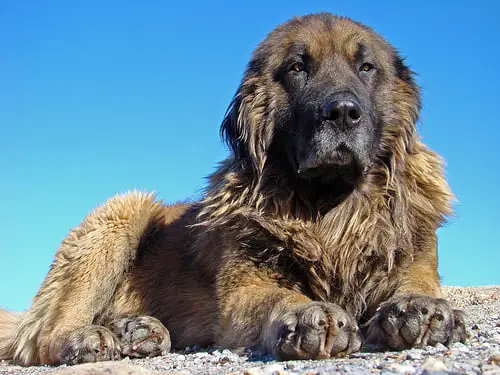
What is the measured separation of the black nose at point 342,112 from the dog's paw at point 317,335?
4.64ft

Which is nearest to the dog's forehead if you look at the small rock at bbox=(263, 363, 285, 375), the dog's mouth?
the dog's mouth

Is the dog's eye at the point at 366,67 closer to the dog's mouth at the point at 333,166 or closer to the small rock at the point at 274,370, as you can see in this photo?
the dog's mouth at the point at 333,166

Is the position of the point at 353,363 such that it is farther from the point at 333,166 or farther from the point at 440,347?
the point at 333,166

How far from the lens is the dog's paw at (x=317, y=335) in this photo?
12.0ft

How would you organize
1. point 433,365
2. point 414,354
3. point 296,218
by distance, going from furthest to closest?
point 296,218 < point 414,354 < point 433,365

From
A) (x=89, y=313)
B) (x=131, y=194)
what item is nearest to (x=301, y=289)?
(x=89, y=313)

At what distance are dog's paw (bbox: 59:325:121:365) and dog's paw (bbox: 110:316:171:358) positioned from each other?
0.37 ft

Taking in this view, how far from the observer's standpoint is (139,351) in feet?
17.0

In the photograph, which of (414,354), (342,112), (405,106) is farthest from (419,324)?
(405,106)

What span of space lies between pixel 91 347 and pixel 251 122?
83.5 inches

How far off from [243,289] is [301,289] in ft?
1.44

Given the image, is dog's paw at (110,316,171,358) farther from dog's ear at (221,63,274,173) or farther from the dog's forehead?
the dog's forehead

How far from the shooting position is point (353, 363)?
3350 mm

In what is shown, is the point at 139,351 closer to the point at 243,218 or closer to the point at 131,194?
the point at 243,218
